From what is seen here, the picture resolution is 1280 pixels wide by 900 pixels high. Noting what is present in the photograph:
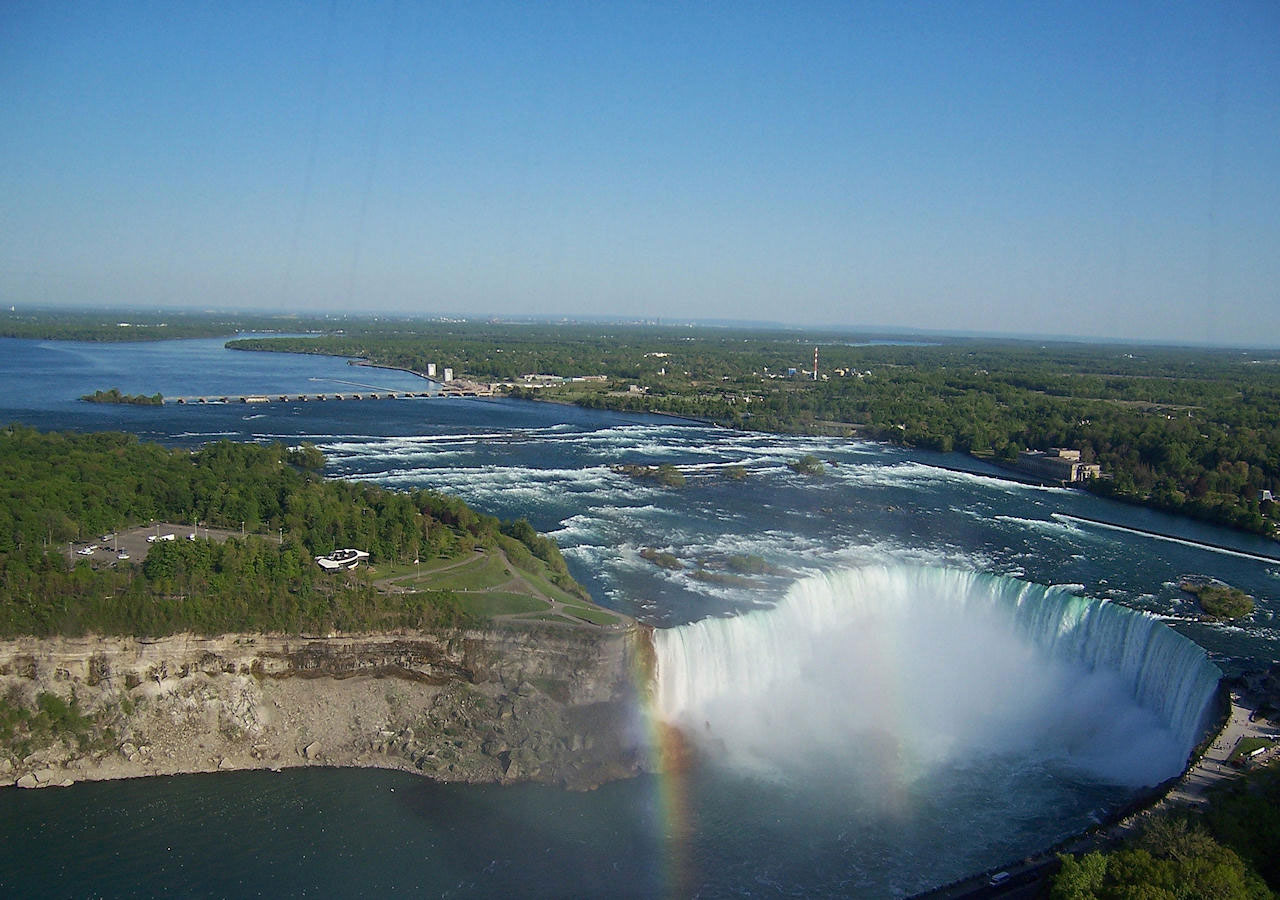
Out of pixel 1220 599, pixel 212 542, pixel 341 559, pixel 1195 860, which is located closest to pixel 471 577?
pixel 341 559

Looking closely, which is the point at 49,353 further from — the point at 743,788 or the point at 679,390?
the point at 743,788

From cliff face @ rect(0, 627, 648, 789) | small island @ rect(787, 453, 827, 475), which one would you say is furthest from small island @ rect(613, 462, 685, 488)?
cliff face @ rect(0, 627, 648, 789)

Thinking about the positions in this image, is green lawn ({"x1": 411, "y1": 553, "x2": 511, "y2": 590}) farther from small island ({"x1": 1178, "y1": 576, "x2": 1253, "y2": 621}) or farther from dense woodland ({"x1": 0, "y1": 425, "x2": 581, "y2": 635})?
small island ({"x1": 1178, "y1": 576, "x2": 1253, "y2": 621})

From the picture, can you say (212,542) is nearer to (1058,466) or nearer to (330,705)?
(330,705)

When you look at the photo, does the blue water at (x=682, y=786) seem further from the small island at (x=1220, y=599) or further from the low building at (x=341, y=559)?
the low building at (x=341, y=559)

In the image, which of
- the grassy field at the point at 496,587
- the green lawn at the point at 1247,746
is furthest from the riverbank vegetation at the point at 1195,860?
the grassy field at the point at 496,587

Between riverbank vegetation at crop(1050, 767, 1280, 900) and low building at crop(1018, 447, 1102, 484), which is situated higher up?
low building at crop(1018, 447, 1102, 484)
